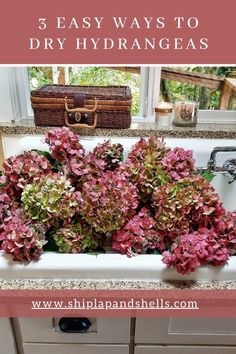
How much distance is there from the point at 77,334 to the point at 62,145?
18.9 inches

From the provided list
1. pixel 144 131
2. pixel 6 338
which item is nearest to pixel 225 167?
pixel 144 131

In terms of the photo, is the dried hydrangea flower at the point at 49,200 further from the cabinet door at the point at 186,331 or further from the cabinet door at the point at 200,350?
the cabinet door at the point at 200,350

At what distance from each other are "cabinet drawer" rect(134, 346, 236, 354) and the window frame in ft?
3.26

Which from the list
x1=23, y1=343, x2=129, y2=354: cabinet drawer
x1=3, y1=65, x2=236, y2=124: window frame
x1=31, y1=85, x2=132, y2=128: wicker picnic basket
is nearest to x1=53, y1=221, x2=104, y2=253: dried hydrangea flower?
x1=23, y1=343, x2=129, y2=354: cabinet drawer

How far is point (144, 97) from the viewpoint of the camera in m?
1.45

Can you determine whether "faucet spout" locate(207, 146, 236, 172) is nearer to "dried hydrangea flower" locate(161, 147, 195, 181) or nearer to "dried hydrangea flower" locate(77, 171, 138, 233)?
"dried hydrangea flower" locate(161, 147, 195, 181)

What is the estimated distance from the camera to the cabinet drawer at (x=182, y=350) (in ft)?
2.53

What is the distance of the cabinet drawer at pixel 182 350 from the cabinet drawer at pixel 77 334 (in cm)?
5

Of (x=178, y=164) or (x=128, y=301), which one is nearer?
(x=128, y=301)

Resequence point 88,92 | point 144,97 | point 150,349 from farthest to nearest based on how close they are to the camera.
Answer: point 144,97 → point 88,92 → point 150,349

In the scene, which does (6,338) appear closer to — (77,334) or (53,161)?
(77,334)
